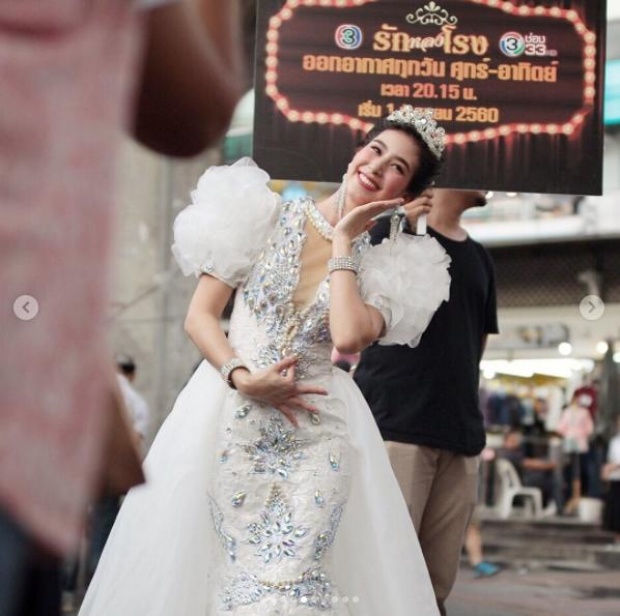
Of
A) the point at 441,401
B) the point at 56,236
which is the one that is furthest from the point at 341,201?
the point at 56,236

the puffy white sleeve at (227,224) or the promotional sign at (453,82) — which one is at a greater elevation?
the promotional sign at (453,82)

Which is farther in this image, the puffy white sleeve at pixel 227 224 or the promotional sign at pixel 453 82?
the promotional sign at pixel 453 82

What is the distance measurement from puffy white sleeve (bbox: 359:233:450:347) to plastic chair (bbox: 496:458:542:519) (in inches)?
586

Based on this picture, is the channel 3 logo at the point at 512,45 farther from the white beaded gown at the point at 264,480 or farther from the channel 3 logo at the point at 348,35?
the white beaded gown at the point at 264,480

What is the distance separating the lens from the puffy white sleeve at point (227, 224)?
4176mm

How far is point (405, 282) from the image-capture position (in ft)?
14.6

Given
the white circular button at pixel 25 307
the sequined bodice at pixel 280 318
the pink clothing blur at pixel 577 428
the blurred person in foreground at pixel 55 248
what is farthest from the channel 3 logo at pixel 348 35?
the pink clothing blur at pixel 577 428

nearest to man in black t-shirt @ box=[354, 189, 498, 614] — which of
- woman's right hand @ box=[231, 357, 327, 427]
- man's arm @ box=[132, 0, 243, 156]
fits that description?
woman's right hand @ box=[231, 357, 327, 427]

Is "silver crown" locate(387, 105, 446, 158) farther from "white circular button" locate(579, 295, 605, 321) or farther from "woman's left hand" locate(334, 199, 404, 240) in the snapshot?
"white circular button" locate(579, 295, 605, 321)

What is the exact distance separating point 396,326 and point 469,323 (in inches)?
39.7

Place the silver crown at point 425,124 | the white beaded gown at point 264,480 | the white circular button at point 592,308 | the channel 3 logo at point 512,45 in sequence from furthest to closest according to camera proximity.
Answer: the white circular button at point 592,308
the channel 3 logo at point 512,45
the silver crown at point 425,124
the white beaded gown at point 264,480

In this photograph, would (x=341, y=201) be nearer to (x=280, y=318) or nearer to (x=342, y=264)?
(x=342, y=264)

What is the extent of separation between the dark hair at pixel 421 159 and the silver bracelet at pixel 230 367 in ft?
2.79

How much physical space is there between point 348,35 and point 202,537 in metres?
1.88
